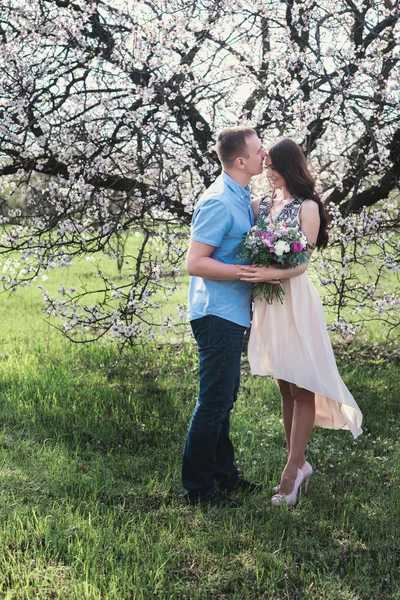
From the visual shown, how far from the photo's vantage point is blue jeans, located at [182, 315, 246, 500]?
3.56 meters

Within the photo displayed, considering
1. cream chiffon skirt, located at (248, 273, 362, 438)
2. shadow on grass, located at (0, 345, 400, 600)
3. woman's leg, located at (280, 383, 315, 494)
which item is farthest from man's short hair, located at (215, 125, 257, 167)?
shadow on grass, located at (0, 345, 400, 600)

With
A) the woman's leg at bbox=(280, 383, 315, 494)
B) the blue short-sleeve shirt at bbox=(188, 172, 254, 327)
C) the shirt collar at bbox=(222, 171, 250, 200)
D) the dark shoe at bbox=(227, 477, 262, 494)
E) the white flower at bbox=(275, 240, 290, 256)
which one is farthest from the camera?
the dark shoe at bbox=(227, 477, 262, 494)

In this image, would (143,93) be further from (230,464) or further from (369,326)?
(369,326)

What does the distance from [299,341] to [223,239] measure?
723mm

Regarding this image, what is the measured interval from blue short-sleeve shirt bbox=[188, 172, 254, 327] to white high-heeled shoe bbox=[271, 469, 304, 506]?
3.17 ft

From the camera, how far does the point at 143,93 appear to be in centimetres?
546

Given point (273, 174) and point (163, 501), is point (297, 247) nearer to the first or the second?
point (273, 174)

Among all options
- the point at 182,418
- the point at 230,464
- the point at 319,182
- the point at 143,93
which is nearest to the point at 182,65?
the point at 143,93

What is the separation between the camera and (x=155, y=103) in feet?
18.4

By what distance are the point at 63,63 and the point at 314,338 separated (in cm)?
358

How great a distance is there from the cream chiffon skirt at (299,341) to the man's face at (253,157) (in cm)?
63

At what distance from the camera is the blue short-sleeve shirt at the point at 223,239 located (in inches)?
137

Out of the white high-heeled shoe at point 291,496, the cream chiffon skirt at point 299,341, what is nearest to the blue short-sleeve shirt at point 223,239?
the cream chiffon skirt at point 299,341

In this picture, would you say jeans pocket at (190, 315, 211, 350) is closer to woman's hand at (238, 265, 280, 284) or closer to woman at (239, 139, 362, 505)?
woman's hand at (238, 265, 280, 284)
